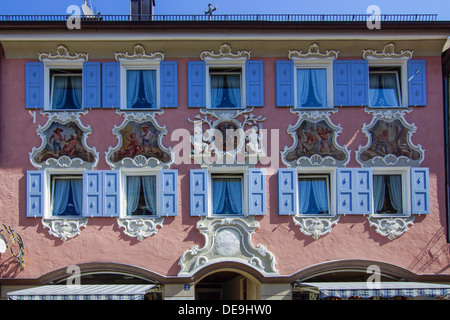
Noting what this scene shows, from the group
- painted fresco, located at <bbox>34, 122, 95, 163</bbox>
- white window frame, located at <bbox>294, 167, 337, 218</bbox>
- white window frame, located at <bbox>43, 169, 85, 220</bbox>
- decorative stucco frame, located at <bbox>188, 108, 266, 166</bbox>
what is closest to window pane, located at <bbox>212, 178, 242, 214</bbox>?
decorative stucco frame, located at <bbox>188, 108, 266, 166</bbox>

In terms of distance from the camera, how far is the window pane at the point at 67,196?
49.2 feet

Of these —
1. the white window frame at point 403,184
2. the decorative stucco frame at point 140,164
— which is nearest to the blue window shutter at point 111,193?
the decorative stucco frame at point 140,164

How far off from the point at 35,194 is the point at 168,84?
4.02 metres

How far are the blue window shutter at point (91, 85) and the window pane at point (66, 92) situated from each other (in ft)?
1.26

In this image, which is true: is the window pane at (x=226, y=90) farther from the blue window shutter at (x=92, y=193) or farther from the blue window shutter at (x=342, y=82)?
the blue window shutter at (x=92, y=193)

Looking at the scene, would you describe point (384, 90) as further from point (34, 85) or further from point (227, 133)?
point (34, 85)

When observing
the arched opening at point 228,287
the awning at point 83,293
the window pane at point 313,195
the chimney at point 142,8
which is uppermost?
the chimney at point 142,8

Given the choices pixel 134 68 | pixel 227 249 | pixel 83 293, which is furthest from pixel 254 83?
pixel 83 293

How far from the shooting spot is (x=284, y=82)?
600 inches

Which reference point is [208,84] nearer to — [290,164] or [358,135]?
[290,164]

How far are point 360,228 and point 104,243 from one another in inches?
234

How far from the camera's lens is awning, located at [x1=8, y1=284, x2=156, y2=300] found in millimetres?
12891

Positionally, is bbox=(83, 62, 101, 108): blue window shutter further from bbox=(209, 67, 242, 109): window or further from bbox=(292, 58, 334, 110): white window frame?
bbox=(292, 58, 334, 110): white window frame
